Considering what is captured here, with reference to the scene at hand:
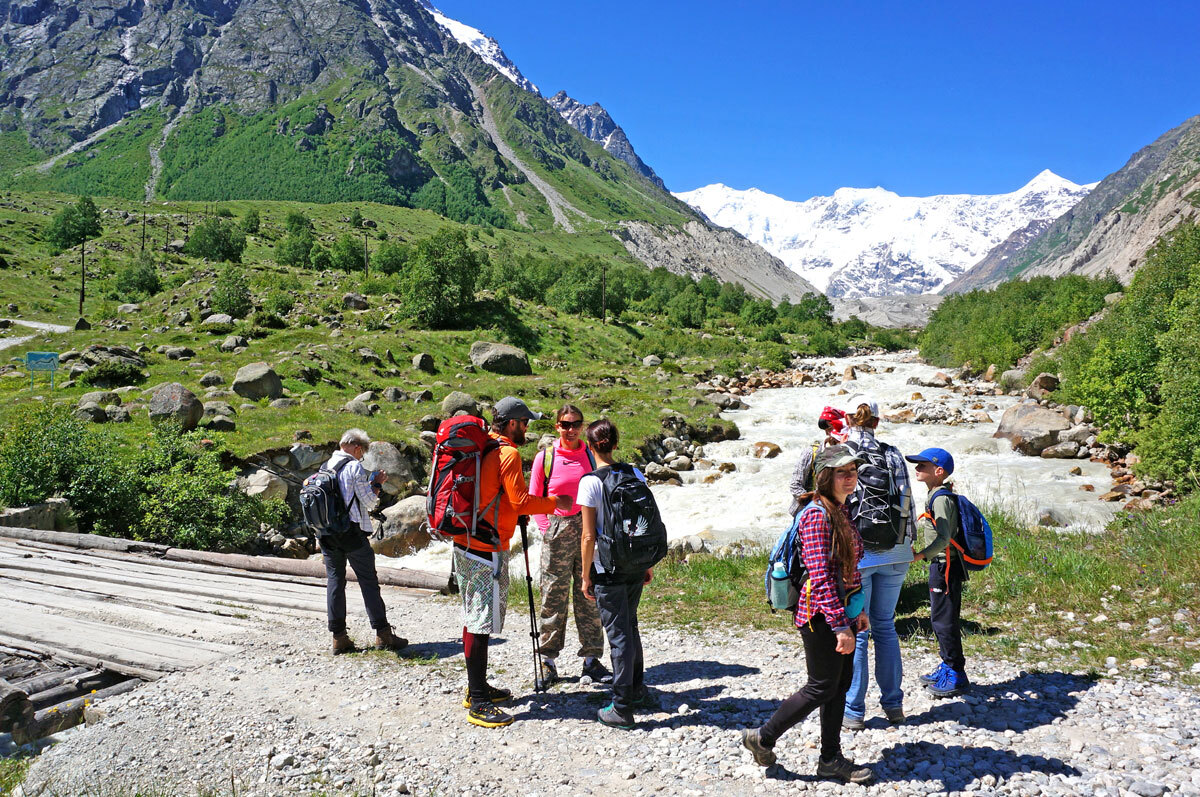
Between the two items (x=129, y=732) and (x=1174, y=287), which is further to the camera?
(x=1174, y=287)

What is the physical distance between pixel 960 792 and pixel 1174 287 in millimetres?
41079

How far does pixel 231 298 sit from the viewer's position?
46.5 metres

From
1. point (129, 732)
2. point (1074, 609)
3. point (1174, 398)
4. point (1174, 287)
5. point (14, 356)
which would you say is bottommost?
point (129, 732)

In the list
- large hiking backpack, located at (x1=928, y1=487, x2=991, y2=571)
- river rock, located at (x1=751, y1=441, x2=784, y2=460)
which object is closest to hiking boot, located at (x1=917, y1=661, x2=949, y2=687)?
large hiking backpack, located at (x1=928, y1=487, x2=991, y2=571)

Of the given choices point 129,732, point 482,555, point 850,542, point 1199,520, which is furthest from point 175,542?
point 1199,520

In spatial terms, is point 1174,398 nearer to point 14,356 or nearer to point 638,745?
point 638,745

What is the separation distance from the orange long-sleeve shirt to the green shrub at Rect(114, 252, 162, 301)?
79145 mm

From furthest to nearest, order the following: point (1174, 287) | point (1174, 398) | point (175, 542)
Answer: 1. point (1174, 287)
2. point (1174, 398)
3. point (175, 542)

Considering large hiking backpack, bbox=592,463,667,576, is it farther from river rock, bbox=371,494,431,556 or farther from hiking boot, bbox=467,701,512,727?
river rock, bbox=371,494,431,556

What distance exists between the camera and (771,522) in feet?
70.6

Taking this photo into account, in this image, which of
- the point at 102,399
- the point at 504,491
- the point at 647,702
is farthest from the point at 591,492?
the point at 102,399

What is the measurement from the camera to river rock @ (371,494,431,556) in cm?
1775

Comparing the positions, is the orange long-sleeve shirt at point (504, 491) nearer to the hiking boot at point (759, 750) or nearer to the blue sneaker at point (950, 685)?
the hiking boot at point (759, 750)

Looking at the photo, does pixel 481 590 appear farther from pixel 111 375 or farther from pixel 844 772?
pixel 111 375
